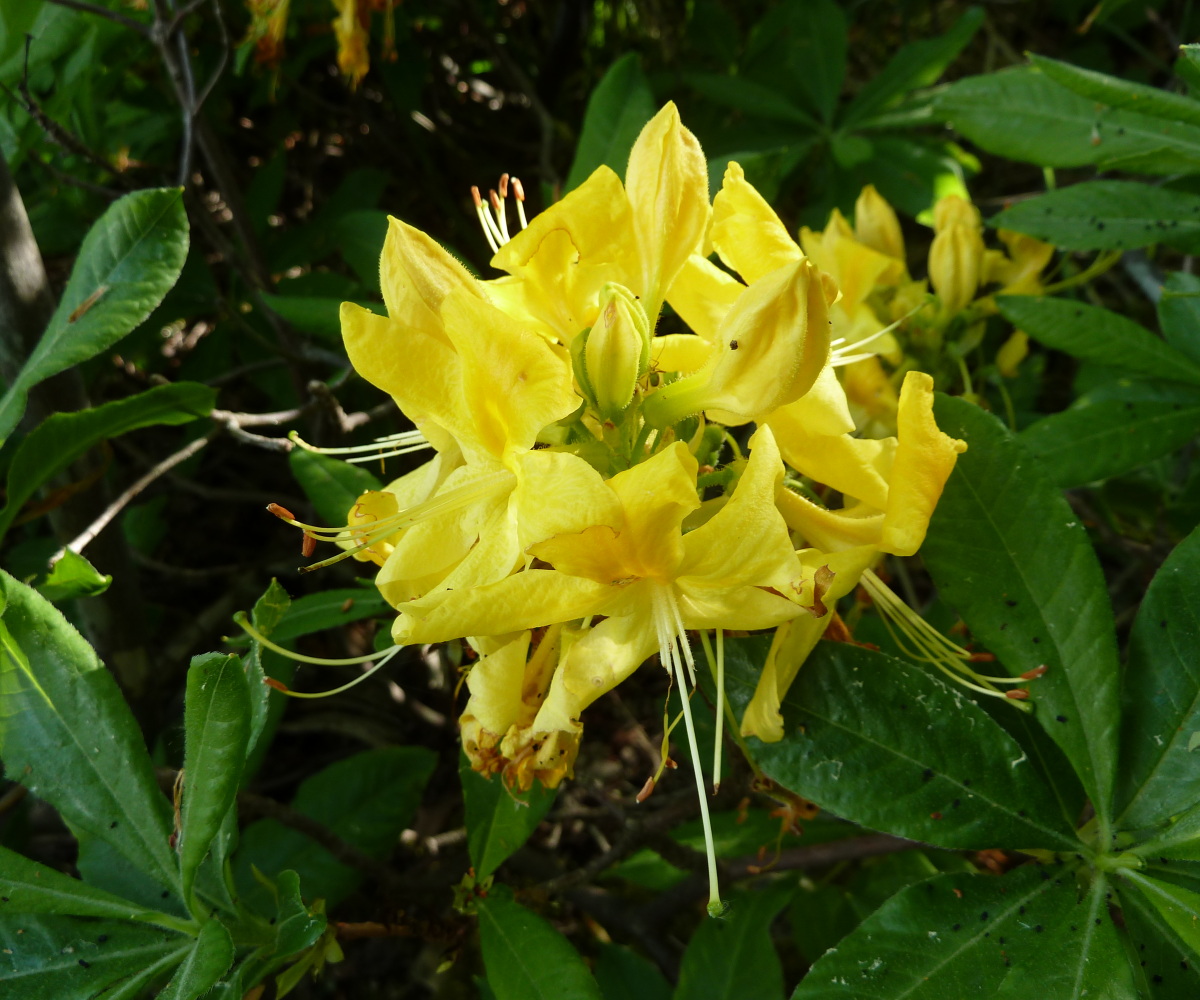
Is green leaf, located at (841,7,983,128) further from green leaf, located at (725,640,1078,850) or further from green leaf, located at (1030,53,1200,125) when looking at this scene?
green leaf, located at (725,640,1078,850)

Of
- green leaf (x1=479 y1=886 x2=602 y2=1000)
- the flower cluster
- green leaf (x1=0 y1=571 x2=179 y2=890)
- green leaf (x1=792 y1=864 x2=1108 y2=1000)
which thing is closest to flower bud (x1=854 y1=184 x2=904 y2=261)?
the flower cluster

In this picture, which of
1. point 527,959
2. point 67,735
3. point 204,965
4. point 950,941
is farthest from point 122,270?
point 950,941

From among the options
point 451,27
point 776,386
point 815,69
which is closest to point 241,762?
point 776,386

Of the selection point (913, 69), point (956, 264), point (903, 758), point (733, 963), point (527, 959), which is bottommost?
point (733, 963)

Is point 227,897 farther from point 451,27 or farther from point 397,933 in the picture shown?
point 451,27

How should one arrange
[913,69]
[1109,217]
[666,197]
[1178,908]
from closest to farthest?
[1178,908]
[666,197]
[1109,217]
[913,69]

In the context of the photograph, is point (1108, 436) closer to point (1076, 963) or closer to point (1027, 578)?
point (1027, 578)

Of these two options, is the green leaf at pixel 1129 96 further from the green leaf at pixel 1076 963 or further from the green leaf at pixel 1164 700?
the green leaf at pixel 1076 963
